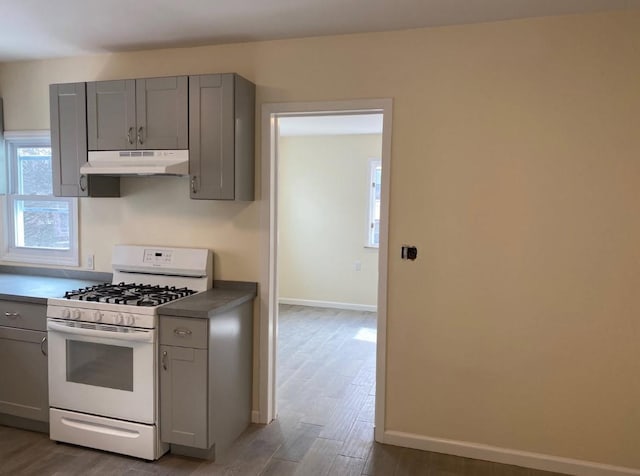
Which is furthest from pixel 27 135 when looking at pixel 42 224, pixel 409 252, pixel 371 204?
pixel 371 204

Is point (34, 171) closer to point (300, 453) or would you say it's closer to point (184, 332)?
point (184, 332)

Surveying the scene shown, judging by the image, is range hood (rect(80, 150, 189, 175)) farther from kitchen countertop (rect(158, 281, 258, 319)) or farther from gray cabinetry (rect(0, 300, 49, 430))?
gray cabinetry (rect(0, 300, 49, 430))

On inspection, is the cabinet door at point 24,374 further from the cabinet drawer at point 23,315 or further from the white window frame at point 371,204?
the white window frame at point 371,204

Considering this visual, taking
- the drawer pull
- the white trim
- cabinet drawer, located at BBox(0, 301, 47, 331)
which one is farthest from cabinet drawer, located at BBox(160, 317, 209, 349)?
the white trim

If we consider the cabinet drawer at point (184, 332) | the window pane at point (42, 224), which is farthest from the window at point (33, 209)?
the cabinet drawer at point (184, 332)

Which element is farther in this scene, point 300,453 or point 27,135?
point 27,135

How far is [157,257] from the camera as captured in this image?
3.34 metres

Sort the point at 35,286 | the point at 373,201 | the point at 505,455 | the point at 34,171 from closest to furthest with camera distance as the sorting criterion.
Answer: the point at 505,455
the point at 35,286
the point at 34,171
the point at 373,201

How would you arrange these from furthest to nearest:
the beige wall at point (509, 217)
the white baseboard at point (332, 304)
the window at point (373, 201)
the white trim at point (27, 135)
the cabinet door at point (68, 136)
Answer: the white baseboard at point (332, 304) → the window at point (373, 201) → the white trim at point (27, 135) → the cabinet door at point (68, 136) → the beige wall at point (509, 217)

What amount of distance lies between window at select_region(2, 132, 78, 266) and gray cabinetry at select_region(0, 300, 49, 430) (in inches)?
27.8

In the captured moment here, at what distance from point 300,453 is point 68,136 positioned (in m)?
2.54

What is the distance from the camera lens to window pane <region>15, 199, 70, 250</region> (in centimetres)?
382

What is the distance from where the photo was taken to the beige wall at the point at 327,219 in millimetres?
6527

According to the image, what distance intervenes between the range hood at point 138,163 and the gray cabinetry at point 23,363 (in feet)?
3.08
